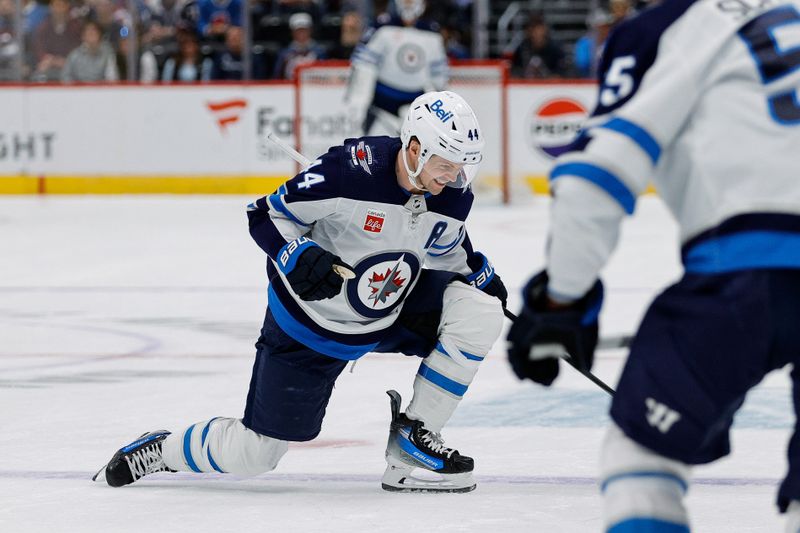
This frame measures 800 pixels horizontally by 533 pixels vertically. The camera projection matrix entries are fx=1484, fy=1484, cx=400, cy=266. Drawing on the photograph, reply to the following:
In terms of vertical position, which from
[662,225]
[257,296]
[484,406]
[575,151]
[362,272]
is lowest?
[662,225]

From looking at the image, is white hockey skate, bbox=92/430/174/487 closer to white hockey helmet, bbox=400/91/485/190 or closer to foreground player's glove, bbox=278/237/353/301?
foreground player's glove, bbox=278/237/353/301

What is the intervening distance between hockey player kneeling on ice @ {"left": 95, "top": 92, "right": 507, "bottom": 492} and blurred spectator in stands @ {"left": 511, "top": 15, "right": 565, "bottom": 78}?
8.13 meters

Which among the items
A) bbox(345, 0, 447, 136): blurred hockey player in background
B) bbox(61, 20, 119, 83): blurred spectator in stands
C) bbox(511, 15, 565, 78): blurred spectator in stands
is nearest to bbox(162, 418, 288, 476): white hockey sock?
bbox(345, 0, 447, 136): blurred hockey player in background

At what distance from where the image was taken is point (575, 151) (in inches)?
71.9

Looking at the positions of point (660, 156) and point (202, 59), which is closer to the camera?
point (660, 156)

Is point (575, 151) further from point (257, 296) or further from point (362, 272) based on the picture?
point (257, 296)

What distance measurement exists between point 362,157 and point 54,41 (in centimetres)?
878

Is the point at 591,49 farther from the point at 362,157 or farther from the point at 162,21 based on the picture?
the point at 362,157

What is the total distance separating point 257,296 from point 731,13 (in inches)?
186

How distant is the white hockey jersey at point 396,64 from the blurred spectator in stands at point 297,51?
3.78 feet

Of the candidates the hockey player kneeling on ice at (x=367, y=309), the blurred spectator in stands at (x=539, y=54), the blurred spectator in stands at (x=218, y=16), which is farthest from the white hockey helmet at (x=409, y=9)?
the hockey player kneeling on ice at (x=367, y=309)

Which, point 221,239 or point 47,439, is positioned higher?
point 47,439

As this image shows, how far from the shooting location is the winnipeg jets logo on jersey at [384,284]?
3135 mm

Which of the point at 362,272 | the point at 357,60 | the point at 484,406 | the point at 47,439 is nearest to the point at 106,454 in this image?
the point at 47,439
